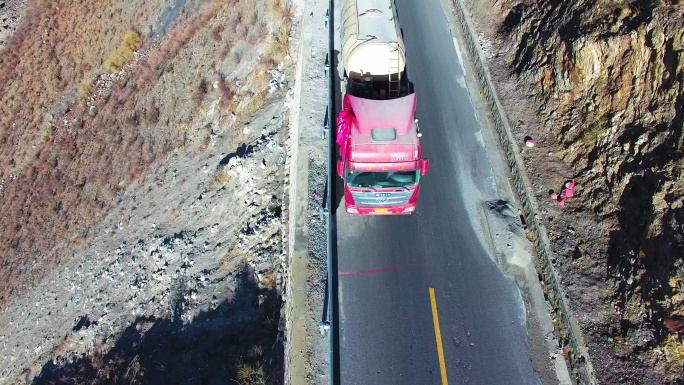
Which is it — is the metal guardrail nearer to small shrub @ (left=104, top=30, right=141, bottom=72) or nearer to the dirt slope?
the dirt slope

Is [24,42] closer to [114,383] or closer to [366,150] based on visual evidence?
[114,383]

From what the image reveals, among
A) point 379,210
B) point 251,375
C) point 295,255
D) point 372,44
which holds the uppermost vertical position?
point 372,44

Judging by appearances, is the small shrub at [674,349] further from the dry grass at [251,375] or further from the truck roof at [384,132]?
the dry grass at [251,375]

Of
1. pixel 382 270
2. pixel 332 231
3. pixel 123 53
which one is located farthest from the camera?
pixel 123 53

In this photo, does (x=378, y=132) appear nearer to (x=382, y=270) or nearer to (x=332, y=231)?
(x=332, y=231)

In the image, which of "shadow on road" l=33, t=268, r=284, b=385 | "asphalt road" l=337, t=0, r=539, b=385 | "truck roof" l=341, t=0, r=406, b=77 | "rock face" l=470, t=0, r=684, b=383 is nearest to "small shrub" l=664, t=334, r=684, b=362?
"rock face" l=470, t=0, r=684, b=383

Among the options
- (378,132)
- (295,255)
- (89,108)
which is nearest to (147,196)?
(89,108)

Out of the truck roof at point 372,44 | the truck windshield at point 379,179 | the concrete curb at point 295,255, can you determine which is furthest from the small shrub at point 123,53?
the truck windshield at point 379,179
